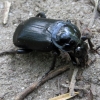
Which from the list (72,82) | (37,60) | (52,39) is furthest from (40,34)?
(72,82)

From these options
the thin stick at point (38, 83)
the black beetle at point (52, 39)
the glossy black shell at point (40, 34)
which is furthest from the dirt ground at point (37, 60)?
the glossy black shell at point (40, 34)

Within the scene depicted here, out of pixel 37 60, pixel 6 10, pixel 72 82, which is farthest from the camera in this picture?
pixel 6 10

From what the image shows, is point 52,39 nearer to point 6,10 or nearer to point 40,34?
point 40,34

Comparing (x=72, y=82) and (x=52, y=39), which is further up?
(x=52, y=39)

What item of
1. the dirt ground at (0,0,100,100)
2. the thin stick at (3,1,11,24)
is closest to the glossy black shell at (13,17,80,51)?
the dirt ground at (0,0,100,100)

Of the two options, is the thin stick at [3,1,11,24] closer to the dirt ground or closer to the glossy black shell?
the dirt ground

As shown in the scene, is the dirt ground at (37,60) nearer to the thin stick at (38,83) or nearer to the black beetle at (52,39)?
the thin stick at (38,83)
